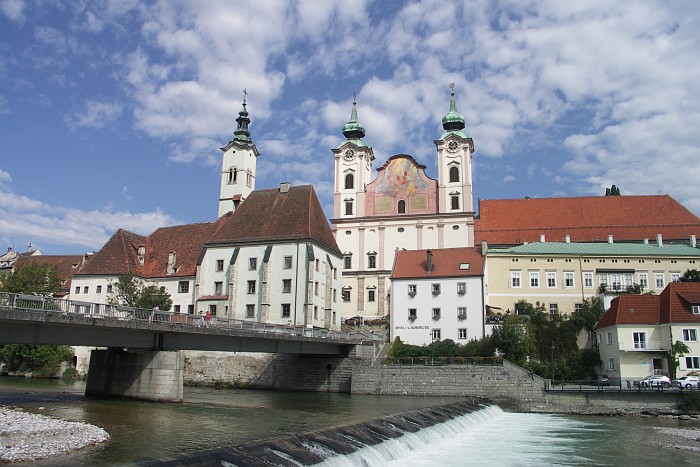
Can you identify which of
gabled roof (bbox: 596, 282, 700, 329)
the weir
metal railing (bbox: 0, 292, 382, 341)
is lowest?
the weir

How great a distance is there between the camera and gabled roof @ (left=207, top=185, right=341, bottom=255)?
6006cm

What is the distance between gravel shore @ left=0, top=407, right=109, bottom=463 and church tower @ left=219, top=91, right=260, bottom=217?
196ft

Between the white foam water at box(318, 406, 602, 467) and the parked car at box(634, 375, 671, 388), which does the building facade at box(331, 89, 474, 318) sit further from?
the white foam water at box(318, 406, 602, 467)

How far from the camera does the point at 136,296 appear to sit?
58938mm

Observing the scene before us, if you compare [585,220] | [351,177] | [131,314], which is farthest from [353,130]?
[131,314]

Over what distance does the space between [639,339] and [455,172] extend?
111ft

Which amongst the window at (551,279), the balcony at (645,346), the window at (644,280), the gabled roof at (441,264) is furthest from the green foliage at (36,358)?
the window at (644,280)

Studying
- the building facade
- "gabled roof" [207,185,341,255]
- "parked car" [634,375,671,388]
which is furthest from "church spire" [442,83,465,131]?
"parked car" [634,375,671,388]

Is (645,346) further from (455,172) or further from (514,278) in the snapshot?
(455,172)

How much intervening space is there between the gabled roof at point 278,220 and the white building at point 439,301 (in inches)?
386

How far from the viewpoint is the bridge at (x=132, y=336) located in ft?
85.8

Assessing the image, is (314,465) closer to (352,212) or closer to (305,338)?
(305,338)

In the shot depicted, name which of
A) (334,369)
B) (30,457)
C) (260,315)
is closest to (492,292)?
(334,369)

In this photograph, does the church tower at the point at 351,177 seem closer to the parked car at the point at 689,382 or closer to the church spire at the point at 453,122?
the church spire at the point at 453,122
